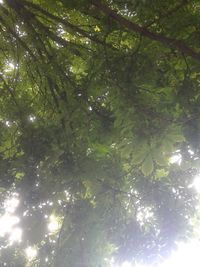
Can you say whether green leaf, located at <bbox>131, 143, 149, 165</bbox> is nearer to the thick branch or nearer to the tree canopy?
the tree canopy

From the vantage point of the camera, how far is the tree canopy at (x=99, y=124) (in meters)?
3.75

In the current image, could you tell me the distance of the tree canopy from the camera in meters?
3.75

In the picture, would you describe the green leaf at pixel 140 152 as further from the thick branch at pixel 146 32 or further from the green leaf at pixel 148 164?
the thick branch at pixel 146 32

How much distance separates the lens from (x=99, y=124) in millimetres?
4695

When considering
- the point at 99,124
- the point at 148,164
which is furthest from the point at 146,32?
the point at 99,124

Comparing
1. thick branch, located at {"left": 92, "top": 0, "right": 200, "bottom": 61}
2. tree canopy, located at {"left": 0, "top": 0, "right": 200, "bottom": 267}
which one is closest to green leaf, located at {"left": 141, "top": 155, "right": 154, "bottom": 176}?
tree canopy, located at {"left": 0, "top": 0, "right": 200, "bottom": 267}

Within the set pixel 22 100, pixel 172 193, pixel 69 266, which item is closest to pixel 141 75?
pixel 22 100

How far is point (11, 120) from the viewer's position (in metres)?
5.48

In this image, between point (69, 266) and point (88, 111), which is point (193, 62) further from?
point (69, 266)

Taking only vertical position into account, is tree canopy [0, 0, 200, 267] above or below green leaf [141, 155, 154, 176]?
above

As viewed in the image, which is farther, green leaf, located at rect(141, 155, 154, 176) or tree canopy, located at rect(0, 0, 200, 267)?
tree canopy, located at rect(0, 0, 200, 267)

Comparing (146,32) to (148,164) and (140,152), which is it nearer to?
(140,152)

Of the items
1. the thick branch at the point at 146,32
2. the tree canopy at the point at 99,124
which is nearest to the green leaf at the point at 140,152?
the tree canopy at the point at 99,124

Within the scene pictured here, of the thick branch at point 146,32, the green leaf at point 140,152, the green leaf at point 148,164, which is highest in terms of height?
the thick branch at point 146,32
